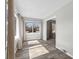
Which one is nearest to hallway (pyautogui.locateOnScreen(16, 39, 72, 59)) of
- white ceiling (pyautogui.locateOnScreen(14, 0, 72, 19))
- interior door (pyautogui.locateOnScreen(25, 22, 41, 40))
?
white ceiling (pyautogui.locateOnScreen(14, 0, 72, 19))

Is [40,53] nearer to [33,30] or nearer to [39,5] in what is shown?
[39,5]

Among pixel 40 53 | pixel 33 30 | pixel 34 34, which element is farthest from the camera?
pixel 33 30

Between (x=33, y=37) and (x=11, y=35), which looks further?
(x=33, y=37)

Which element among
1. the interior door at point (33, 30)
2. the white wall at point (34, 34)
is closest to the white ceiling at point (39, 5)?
the white wall at point (34, 34)

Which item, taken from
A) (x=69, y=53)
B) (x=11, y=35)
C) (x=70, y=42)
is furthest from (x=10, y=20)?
(x=69, y=53)

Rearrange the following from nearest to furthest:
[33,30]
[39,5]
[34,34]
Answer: [39,5] → [34,34] → [33,30]

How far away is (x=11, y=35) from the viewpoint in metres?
0.75

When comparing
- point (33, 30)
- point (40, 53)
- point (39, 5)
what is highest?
point (39, 5)

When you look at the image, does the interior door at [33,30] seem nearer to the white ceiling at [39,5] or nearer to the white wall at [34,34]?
the white wall at [34,34]

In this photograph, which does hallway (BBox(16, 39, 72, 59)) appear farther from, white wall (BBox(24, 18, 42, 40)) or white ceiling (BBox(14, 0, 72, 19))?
white wall (BBox(24, 18, 42, 40))

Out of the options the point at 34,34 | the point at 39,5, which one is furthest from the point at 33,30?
the point at 39,5

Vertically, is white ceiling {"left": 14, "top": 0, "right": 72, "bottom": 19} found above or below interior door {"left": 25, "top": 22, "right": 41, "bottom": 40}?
above
